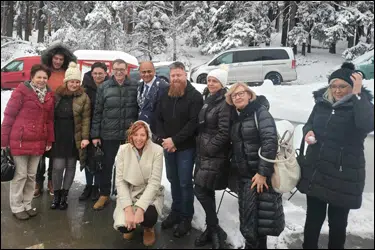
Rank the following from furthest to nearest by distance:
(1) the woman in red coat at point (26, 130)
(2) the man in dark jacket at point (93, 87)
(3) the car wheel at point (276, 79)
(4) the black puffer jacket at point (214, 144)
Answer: (3) the car wheel at point (276, 79) < (2) the man in dark jacket at point (93, 87) < (1) the woman in red coat at point (26, 130) < (4) the black puffer jacket at point (214, 144)

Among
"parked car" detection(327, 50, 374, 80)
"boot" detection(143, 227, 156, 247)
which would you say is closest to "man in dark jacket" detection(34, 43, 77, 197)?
"boot" detection(143, 227, 156, 247)

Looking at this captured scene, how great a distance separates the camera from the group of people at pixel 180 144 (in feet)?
7.61

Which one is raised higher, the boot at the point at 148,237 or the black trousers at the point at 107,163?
the black trousers at the point at 107,163

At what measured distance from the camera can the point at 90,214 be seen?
3668mm

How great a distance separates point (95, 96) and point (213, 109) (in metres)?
1.68

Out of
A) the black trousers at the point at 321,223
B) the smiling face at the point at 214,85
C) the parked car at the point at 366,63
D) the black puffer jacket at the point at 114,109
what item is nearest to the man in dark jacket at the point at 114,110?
the black puffer jacket at the point at 114,109

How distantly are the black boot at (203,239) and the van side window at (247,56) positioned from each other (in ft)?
32.3

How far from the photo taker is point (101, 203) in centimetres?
386

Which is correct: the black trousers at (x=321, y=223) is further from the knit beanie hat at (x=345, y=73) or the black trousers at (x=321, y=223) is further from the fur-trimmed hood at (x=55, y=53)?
the fur-trimmed hood at (x=55, y=53)

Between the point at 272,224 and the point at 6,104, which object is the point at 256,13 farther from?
the point at 6,104

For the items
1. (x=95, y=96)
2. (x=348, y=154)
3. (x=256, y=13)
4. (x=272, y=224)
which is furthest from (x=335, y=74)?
(x=95, y=96)

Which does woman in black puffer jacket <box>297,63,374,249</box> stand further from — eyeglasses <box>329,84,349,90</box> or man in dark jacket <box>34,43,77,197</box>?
man in dark jacket <box>34,43,77,197</box>

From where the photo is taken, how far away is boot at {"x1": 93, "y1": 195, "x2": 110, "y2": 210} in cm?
380

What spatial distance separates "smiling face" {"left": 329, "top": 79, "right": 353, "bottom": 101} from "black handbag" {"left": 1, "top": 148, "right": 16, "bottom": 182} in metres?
2.93
